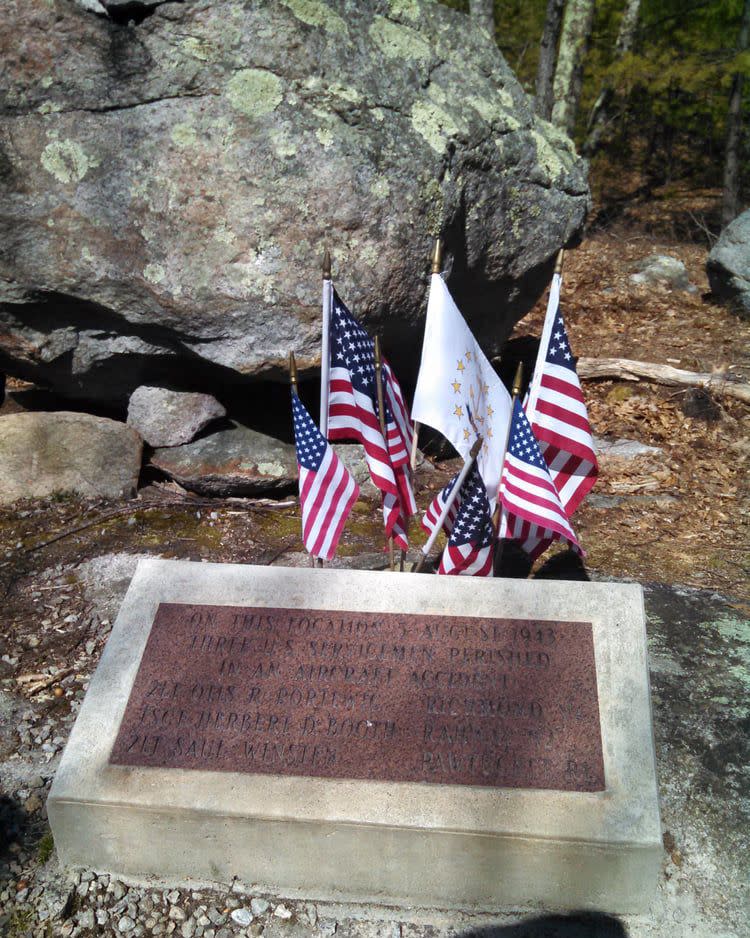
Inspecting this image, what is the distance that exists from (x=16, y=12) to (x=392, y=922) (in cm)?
476

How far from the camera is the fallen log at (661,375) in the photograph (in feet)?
19.6

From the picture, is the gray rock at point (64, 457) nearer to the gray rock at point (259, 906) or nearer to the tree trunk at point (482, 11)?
the gray rock at point (259, 906)

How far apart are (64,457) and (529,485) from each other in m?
2.82

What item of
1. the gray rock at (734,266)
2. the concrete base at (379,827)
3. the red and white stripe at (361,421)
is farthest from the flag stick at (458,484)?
the gray rock at (734,266)

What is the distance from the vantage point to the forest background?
956 centimetres

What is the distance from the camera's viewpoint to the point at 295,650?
2.86m

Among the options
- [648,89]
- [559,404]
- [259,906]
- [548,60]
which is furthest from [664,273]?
[259,906]

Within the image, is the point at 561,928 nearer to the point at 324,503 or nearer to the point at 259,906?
the point at 259,906

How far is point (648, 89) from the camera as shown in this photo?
10266 millimetres

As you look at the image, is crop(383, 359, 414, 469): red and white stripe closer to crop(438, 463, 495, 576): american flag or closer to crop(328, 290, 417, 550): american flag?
crop(328, 290, 417, 550): american flag

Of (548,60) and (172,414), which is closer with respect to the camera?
(172,414)

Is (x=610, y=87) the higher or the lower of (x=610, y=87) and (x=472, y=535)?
the higher

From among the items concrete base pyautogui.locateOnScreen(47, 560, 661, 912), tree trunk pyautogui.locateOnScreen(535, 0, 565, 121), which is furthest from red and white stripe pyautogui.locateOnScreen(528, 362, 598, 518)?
tree trunk pyautogui.locateOnScreen(535, 0, 565, 121)

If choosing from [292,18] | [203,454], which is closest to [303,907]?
[203,454]
